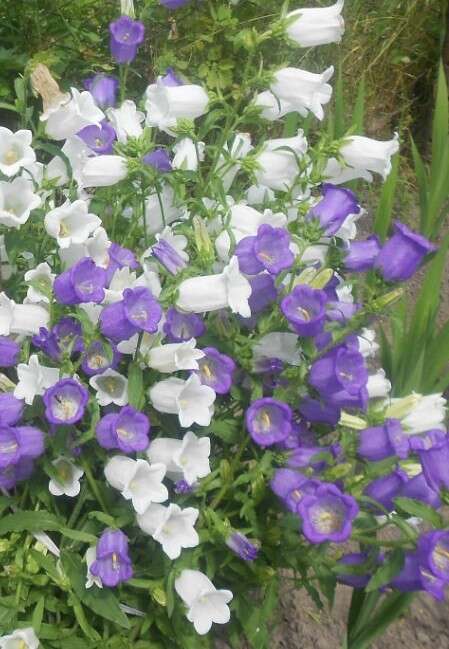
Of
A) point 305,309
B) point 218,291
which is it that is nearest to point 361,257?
point 305,309

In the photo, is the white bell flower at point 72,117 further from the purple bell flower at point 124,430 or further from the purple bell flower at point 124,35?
the purple bell flower at point 124,430

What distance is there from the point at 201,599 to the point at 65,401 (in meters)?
0.49

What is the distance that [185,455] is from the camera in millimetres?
1609

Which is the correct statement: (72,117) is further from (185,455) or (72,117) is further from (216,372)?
(185,455)

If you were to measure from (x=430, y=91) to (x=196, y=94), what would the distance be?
3.64 m

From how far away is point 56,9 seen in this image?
304 centimetres

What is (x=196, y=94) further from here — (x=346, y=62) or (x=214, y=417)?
(x=346, y=62)

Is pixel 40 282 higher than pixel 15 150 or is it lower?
lower

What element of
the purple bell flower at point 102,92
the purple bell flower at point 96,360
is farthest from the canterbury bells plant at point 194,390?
the purple bell flower at point 102,92

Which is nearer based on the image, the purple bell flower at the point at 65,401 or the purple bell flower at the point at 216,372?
the purple bell flower at the point at 65,401

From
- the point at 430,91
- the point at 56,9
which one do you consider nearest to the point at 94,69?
the point at 56,9

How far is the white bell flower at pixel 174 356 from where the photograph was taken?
152 cm

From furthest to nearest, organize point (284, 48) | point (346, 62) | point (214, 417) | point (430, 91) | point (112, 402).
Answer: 1. point (430, 91)
2. point (346, 62)
3. point (284, 48)
4. point (214, 417)
5. point (112, 402)

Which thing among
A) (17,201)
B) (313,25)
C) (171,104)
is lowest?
(17,201)
